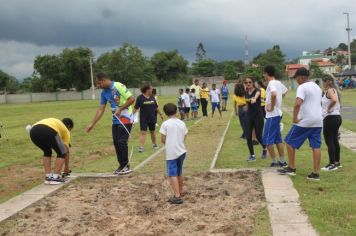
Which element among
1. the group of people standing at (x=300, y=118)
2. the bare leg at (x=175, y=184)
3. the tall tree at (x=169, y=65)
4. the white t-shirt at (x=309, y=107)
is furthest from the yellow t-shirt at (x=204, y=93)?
the tall tree at (x=169, y=65)

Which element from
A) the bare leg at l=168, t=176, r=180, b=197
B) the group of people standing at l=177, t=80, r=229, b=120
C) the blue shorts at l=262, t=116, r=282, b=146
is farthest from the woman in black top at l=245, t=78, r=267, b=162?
the group of people standing at l=177, t=80, r=229, b=120

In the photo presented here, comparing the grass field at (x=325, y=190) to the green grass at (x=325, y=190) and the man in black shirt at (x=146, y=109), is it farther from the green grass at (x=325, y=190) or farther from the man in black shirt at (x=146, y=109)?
the man in black shirt at (x=146, y=109)

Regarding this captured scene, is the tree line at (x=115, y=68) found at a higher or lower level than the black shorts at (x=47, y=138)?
higher

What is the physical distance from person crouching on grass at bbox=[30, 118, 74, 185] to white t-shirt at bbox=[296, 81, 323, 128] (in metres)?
4.00

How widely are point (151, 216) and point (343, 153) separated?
5.89m

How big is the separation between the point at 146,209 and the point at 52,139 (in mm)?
2509

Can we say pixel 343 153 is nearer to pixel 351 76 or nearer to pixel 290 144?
pixel 290 144

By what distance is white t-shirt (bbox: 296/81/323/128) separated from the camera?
26.3ft

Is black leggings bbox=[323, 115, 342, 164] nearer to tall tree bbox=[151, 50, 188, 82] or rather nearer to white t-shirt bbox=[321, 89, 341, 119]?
white t-shirt bbox=[321, 89, 341, 119]

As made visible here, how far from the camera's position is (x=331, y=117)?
29.6ft

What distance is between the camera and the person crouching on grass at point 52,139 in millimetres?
8547

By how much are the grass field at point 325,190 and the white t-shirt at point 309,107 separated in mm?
940

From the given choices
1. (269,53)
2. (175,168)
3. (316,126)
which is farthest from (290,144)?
(269,53)

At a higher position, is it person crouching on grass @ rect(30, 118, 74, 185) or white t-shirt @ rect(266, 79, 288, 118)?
white t-shirt @ rect(266, 79, 288, 118)
